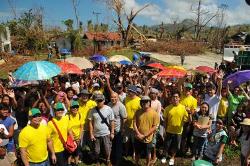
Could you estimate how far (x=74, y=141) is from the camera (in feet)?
22.1

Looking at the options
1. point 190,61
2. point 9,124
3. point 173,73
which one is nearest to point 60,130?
point 9,124

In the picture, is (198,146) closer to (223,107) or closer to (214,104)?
(214,104)

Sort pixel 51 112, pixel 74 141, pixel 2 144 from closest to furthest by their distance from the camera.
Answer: pixel 2 144, pixel 74 141, pixel 51 112

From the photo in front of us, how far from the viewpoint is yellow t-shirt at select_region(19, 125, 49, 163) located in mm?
5369

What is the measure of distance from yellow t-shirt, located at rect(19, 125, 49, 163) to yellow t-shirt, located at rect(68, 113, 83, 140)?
1178 mm

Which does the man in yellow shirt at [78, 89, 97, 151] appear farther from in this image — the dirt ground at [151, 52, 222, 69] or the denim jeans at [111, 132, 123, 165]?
the dirt ground at [151, 52, 222, 69]

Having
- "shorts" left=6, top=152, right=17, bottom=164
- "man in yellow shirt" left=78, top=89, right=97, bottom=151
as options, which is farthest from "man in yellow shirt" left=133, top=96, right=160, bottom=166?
"shorts" left=6, top=152, right=17, bottom=164

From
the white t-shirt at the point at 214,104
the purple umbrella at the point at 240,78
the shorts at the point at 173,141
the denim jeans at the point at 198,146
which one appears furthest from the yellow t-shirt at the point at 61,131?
the purple umbrella at the point at 240,78

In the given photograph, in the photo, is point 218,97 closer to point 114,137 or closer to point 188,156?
point 188,156

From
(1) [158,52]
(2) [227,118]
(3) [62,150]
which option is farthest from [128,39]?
(3) [62,150]

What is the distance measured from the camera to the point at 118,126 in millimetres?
7715

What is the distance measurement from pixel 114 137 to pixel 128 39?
112ft

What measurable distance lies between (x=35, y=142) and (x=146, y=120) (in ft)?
8.26

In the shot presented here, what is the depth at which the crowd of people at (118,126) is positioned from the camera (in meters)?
6.04
